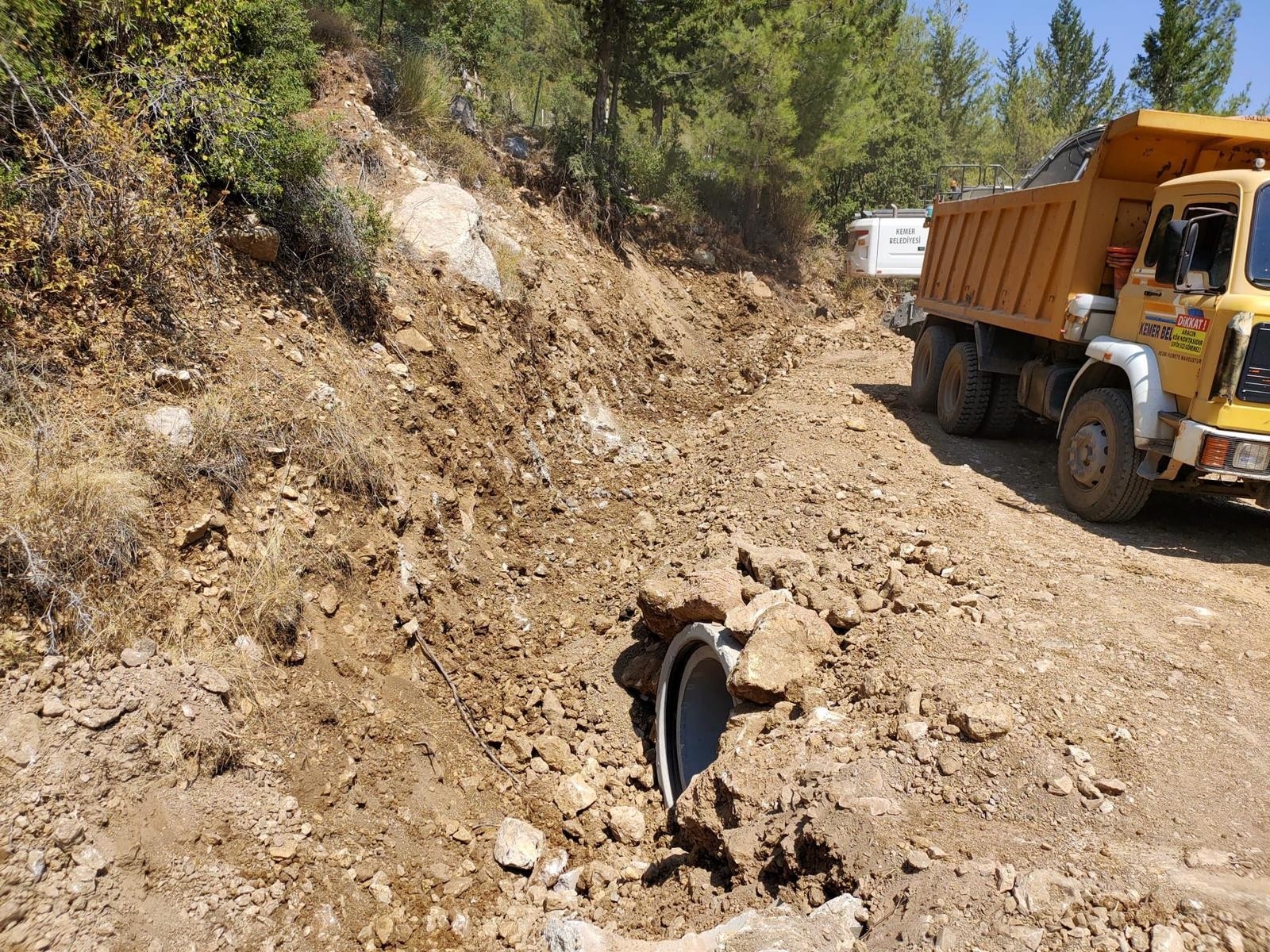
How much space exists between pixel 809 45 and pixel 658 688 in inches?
575

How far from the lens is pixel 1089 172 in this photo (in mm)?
6090

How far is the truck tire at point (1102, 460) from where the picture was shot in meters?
5.55

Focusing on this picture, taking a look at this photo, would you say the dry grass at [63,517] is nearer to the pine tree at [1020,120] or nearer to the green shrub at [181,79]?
the green shrub at [181,79]

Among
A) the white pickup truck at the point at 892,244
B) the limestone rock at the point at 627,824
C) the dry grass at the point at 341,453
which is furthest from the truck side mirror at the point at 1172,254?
the white pickup truck at the point at 892,244

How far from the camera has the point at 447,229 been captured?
27.1 feet

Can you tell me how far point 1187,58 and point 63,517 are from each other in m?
20.0

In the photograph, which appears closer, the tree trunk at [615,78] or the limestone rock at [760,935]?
the limestone rock at [760,935]

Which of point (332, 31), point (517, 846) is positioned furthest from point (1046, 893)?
point (332, 31)

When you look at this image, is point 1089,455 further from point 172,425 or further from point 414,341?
point 172,425

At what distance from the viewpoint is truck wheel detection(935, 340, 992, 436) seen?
7891 mm

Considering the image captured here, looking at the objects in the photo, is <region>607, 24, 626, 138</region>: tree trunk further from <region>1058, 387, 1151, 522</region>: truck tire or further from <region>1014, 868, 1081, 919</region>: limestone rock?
<region>1014, 868, 1081, 919</region>: limestone rock

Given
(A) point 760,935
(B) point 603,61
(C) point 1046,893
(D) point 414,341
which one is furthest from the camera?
(B) point 603,61

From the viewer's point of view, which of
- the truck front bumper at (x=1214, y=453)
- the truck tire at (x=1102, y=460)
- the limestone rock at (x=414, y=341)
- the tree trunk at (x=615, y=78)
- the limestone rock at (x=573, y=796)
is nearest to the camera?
the limestone rock at (x=573, y=796)

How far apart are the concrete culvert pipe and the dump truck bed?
12.3 ft
